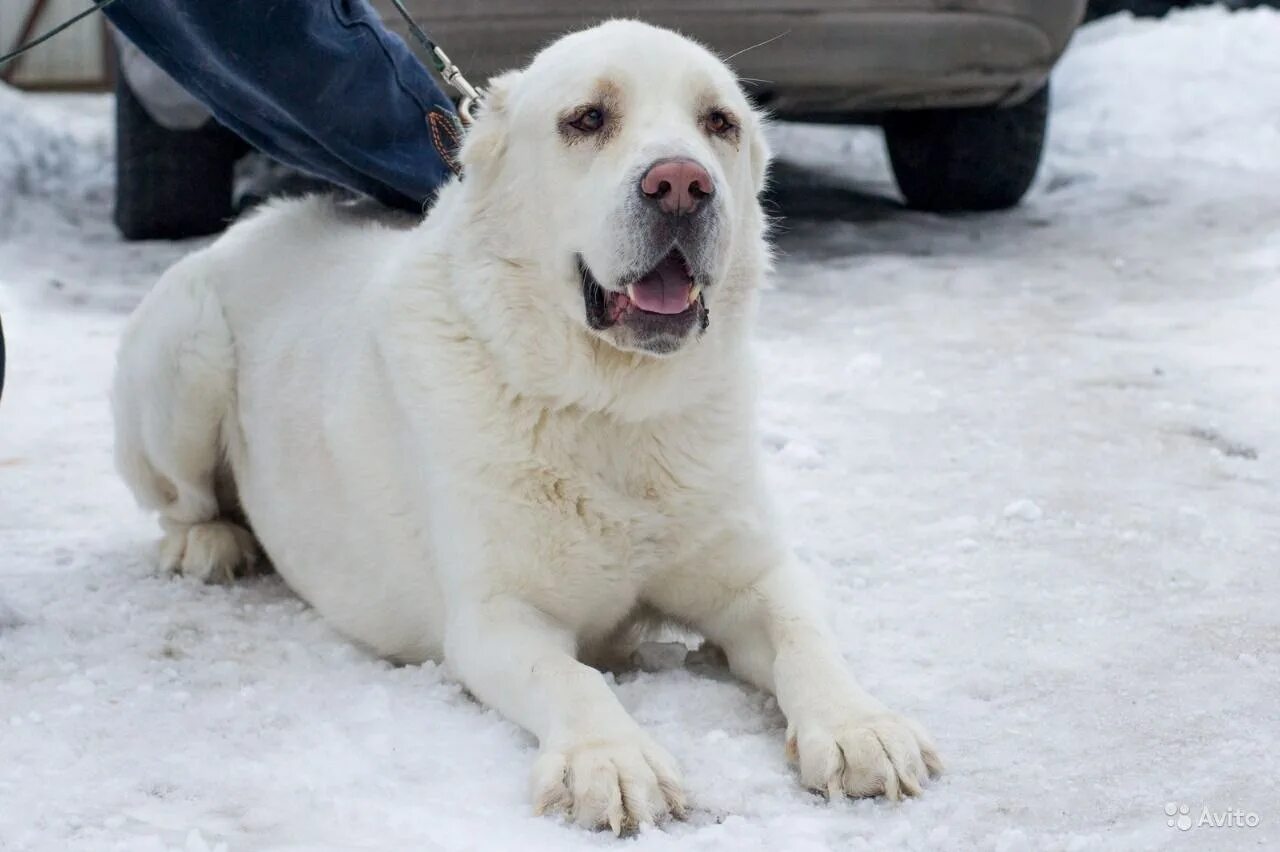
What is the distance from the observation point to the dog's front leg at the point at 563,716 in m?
2.18

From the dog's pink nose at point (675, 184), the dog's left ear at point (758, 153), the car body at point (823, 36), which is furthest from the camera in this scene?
the car body at point (823, 36)

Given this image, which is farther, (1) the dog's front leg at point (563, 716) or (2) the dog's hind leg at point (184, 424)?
(2) the dog's hind leg at point (184, 424)

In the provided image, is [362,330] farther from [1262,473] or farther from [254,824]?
[1262,473]

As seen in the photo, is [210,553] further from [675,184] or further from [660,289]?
[675,184]

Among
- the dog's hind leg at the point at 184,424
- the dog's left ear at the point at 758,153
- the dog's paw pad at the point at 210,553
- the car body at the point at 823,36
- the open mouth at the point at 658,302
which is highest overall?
the dog's left ear at the point at 758,153

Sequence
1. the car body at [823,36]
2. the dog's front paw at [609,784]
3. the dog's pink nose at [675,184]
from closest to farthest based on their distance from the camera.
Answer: the dog's front paw at [609,784], the dog's pink nose at [675,184], the car body at [823,36]

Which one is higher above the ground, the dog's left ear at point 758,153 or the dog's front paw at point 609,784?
the dog's left ear at point 758,153

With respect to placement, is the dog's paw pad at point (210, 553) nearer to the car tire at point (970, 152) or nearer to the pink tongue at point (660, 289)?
the pink tongue at point (660, 289)

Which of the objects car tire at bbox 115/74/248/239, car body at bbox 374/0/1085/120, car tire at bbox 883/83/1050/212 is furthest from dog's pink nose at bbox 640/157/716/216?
car tire at bbox 883/83/1050/212

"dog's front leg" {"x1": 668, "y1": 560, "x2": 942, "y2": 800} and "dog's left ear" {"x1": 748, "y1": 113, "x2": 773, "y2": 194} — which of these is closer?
"dog's front leg" {"x1": 668, "y1": 560, "x2": 942, "y2": 800}

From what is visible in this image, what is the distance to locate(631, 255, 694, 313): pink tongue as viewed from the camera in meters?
2.65

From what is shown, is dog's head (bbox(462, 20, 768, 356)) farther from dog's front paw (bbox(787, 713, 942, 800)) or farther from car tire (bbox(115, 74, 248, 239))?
car tire (bbox(115, 74, 248, 239))

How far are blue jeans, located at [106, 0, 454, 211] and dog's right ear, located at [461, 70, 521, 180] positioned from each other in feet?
1.96

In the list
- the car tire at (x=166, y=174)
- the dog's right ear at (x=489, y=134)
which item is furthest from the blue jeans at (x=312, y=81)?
the car tire at (x=166, y=174)
